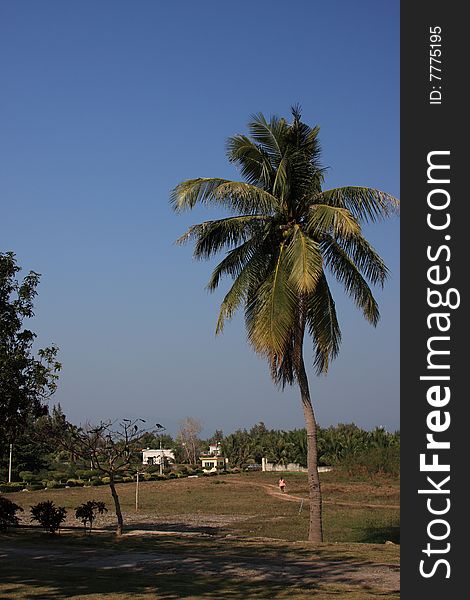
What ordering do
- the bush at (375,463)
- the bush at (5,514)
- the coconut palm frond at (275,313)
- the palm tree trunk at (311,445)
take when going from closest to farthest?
the coconut palm frond at (275,313), the palm tree trunk at (311,445), the bush at (5,514), the bush at (375,463)

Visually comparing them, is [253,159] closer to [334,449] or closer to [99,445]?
[99,445]

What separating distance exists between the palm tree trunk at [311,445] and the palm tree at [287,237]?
2 cm

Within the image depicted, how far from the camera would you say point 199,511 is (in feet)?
103

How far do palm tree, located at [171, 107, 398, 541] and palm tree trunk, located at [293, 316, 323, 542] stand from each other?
0.02 metres

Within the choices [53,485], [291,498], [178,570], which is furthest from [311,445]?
[53,485]

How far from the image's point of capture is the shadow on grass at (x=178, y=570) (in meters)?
10.5

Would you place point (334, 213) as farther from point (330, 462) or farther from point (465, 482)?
point (330, 462)

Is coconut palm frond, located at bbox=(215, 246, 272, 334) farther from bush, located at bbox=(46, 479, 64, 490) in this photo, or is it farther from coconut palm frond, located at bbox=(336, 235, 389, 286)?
bush, located at bbox=(46, 479, 64, 490)

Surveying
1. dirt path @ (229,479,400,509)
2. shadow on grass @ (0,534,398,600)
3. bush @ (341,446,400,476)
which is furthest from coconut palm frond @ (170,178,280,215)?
bush @ (341,446,400,476)

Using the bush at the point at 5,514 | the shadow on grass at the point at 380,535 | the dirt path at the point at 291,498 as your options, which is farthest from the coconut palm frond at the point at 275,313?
the dirt path at the point at 291,498

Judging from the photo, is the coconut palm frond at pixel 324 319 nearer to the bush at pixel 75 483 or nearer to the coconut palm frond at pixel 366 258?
the coconut palm frond at pixel 366 258

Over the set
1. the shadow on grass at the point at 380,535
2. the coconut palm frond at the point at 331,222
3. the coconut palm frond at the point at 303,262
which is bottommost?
the shadow on grass at the point at 380,535

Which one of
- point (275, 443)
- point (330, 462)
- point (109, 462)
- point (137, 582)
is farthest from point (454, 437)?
point (275, 443)

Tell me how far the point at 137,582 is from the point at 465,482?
695cm
